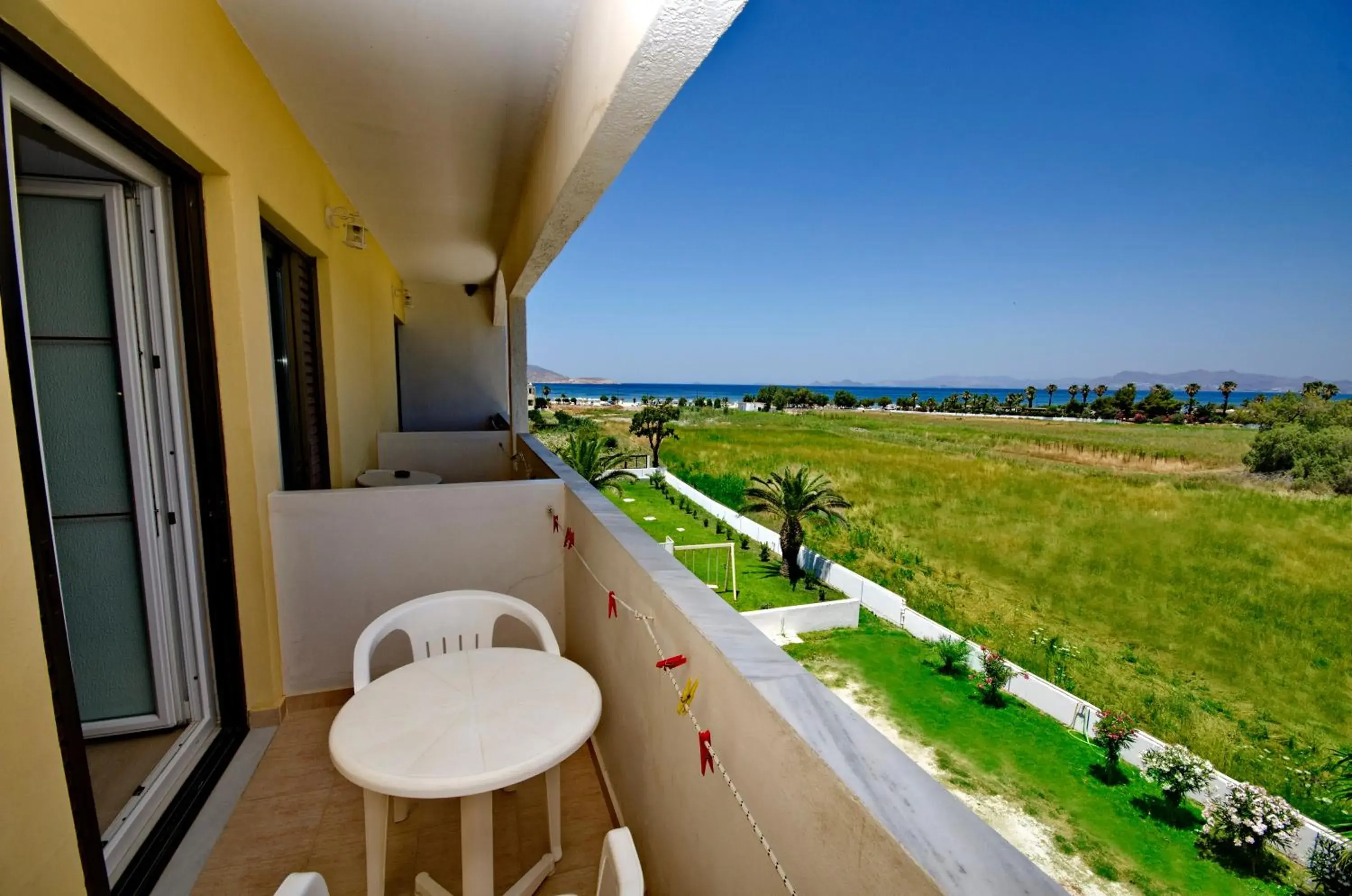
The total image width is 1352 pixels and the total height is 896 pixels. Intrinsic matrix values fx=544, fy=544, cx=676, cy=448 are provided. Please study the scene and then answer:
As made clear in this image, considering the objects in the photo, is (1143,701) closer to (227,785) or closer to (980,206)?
(227,785)

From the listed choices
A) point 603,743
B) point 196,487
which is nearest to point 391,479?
point 196,487

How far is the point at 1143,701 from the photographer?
59.0 feet

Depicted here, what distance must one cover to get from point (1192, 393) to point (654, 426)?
107 ft

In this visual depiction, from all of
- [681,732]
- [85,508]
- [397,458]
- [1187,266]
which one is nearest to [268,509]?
[85,508]

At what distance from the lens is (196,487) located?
158cm

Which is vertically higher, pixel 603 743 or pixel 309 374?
pixel 309 374

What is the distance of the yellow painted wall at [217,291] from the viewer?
2.68 ft

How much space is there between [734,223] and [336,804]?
47.5m

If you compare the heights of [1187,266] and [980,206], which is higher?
[980,206]

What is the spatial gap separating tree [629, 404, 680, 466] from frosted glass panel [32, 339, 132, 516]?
23.8m

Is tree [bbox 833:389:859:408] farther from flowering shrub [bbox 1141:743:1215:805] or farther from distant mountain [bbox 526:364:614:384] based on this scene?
flowering shrub [bbox 1141:743:1215:805]

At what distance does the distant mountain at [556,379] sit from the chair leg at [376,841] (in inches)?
1988

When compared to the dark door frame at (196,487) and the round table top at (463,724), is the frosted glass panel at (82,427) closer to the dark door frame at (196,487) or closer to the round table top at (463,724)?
the dark door frame at (196,487)

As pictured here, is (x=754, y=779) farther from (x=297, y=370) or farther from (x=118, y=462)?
(x=297, y=370)
